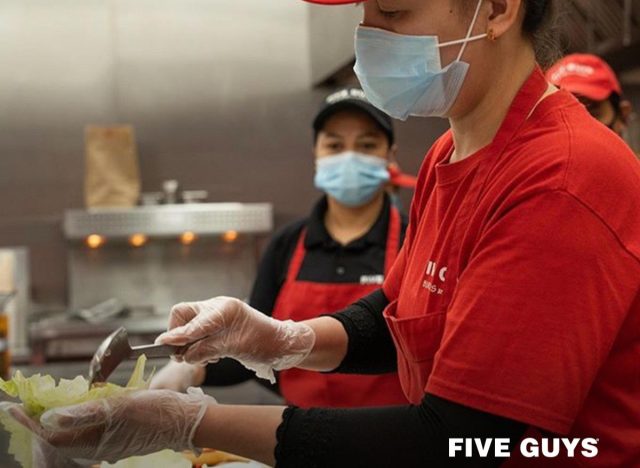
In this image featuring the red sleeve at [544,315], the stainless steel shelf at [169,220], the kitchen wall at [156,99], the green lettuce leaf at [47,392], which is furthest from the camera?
the kitchen wall at [156,99]

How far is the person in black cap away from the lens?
1816 millimetres

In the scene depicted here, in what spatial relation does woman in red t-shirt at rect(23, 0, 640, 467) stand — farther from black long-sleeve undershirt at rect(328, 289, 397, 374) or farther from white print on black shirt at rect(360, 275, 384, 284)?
white print on black shirt at rect(360, 275, 384, 284)

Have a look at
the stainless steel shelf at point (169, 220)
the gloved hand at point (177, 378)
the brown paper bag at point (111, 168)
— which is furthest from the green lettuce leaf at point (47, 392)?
the brown paper bag at point (111, 168)

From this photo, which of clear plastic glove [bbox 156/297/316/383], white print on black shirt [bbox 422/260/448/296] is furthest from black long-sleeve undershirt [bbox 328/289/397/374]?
white print on black shirt [bbox 422/260/448/296]

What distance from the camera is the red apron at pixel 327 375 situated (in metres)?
1.78

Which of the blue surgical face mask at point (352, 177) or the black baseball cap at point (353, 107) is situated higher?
the black baseball cap at point (353, 107)

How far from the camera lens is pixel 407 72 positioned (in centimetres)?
101

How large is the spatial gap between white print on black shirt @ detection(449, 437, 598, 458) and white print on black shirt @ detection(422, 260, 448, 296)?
0.21 metres

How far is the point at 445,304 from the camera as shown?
0.99 m

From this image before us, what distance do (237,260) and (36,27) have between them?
142 cm

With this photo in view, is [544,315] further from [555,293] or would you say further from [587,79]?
[587,79]

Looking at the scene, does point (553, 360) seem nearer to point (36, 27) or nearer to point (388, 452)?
point (388, 452)

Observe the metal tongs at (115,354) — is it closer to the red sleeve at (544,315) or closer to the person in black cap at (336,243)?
the red sleeve at (544,315)

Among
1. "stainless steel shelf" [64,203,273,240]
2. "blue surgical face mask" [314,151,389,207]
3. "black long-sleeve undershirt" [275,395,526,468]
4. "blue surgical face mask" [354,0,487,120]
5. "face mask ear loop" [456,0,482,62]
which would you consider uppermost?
"face mask ear loop" [456,0,482,62]
